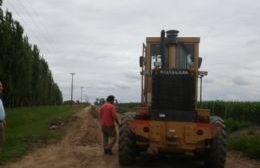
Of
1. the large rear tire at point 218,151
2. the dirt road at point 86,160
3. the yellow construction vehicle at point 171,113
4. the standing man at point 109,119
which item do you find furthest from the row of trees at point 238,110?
the large rear tire at point 218,151

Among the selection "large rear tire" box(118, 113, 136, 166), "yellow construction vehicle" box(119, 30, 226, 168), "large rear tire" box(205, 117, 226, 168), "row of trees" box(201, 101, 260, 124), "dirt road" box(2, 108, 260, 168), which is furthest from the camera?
"row of trees" box(201, 101, 260, 124)

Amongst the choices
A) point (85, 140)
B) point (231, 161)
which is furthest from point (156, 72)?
point (85, 140)

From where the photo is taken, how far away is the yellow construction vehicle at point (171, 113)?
42.3 feet

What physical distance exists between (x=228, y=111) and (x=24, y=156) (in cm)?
3236

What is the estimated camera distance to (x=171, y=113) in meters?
13.4

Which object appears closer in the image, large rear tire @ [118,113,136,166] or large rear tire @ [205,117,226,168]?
large rear tire @ [205,117,226,168]

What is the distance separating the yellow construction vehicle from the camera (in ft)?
42.3

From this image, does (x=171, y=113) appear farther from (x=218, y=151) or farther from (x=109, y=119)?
(x=109, y=119)

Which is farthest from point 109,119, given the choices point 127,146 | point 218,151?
point 218,151

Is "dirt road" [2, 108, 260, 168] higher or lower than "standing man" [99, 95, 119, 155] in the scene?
lower

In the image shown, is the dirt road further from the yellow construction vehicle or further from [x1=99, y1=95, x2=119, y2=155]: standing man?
the yellow construction vehicle

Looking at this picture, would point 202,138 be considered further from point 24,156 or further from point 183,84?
point 24,156

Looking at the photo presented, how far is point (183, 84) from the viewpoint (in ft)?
44.7

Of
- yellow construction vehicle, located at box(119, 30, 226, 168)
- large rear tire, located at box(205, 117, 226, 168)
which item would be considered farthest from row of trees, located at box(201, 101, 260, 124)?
large rear tire, located at box(205, 117, 226, 168)
